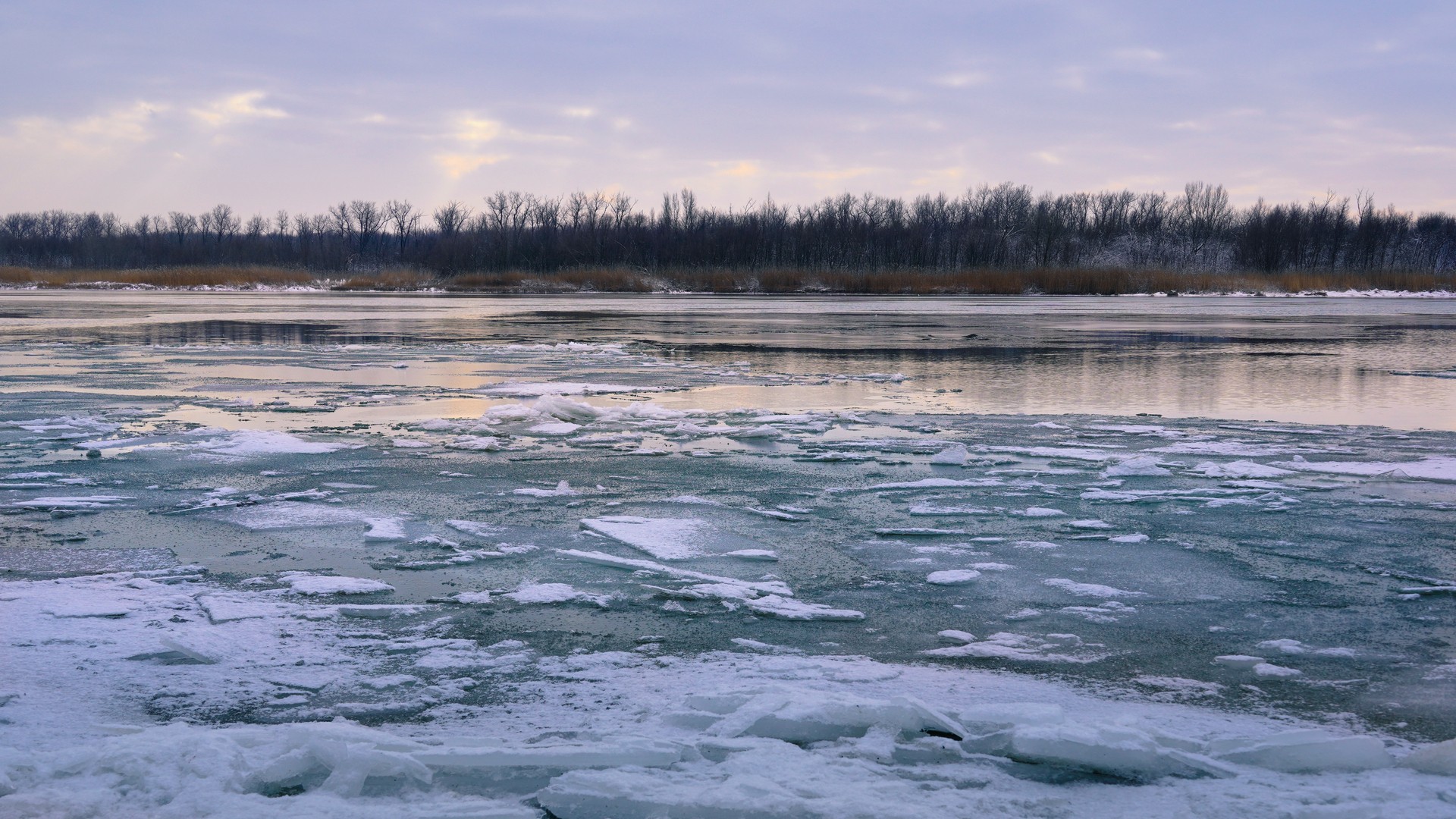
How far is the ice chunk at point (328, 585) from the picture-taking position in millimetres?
3574

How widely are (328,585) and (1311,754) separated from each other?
9.81 feet

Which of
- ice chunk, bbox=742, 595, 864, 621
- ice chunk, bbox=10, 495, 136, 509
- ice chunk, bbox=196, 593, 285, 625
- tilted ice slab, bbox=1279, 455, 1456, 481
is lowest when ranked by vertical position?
ice chunk, bbox=742, 595, 864, 621

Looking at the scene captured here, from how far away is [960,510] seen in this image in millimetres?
4945

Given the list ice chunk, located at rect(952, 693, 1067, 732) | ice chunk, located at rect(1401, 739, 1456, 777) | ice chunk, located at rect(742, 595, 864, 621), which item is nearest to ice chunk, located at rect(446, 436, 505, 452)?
ice chunk, located at rect(742, 595, 864, 621)

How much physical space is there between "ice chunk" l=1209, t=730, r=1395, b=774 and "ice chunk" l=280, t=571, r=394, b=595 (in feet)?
8.69

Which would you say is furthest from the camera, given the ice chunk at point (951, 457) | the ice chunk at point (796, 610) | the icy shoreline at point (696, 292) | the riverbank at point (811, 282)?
the riverbank at point (811, 282)

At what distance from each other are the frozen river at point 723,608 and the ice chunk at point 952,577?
0.02 m

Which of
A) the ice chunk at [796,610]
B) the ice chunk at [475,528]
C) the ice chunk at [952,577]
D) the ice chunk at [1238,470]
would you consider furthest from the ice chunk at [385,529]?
the ice chunk at [1238,470]

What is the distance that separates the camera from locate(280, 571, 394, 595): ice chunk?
3574 millimetres

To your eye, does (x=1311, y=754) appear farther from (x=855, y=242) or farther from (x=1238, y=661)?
(x=855, y=242)

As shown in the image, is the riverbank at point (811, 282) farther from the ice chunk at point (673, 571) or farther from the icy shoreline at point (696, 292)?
the ice chunk at point (673, 571)

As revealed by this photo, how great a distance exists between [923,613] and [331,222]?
332 feet

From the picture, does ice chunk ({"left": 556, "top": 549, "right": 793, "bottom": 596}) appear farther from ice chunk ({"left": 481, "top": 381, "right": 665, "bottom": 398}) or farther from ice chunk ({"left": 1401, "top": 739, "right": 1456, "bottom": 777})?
ice chunk ({"left": 481, "top": 381, "right": 665, "bottom": 398})

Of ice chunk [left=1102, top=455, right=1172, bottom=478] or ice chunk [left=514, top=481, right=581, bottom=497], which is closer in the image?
ice chunk [left=514, top=481, right=581, bottom=497]
